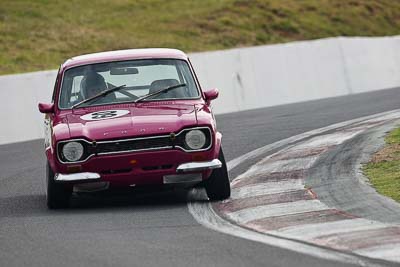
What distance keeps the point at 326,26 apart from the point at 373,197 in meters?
37.4

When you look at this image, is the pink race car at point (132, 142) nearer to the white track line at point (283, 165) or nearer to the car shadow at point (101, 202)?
the car shadow at point (101, 202)

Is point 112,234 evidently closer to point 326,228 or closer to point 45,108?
point 326,228

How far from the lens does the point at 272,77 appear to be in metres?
27.6

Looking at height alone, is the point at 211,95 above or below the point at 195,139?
above

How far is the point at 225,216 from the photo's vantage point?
10.5m

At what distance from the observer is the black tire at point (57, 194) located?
11.6 meters

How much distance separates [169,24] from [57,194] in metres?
34.0

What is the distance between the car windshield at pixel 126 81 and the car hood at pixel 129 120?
0.83ft

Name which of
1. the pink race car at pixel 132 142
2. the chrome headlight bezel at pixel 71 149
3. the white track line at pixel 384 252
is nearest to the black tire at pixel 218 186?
the pink race car at pixel 132 142

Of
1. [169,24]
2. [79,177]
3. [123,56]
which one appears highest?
[169,24]

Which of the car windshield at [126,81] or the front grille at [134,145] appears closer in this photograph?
the front grille at [134,145]

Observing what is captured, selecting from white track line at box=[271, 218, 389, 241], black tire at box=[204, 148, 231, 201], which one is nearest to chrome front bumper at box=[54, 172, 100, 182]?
black tire at box=[204, 148, 231, 201]

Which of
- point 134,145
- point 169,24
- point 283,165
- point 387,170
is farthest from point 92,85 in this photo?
point 169,24

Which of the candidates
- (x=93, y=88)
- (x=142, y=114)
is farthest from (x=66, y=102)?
(x=142, y=114)
